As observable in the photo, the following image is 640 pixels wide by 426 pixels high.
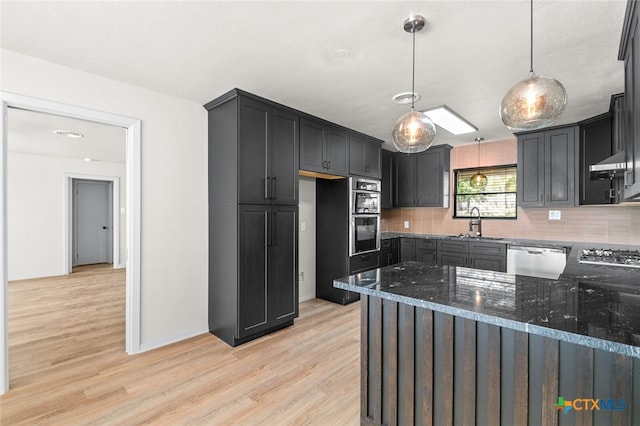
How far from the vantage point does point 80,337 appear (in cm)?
318

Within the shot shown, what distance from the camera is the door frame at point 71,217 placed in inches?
246

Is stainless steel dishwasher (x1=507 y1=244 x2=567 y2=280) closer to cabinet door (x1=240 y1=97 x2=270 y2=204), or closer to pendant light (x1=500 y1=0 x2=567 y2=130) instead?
pendant light (x1=500 y1=0 x2=567 y2=130)

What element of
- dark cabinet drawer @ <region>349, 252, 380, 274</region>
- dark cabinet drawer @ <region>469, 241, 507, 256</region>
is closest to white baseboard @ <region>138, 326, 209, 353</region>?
dark cabinet drawer @ <region>349, 252, 380, 274</region>

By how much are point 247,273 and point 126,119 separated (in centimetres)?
183

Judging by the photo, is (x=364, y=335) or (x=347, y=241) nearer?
(x=364, y=335)

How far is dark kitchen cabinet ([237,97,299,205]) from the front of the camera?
9.78 feet

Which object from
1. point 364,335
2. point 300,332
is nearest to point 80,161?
point 300,332

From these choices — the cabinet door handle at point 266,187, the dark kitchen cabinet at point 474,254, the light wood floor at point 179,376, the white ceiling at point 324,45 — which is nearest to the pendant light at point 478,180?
the dark kitchen cabinet at point 474,254

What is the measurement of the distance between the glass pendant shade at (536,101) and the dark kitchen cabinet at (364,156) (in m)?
2.88

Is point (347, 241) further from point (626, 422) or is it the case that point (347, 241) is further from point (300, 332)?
point (626, 422)

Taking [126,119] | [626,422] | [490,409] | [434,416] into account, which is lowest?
[434,416]

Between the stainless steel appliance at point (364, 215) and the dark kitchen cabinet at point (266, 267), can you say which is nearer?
the dark kitchen cabinet at point (266, 267)

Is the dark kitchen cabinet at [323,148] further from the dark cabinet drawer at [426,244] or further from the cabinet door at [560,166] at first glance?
the cabinet door at [560,166]

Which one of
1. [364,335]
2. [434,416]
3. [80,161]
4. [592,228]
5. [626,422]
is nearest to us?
[626,422]
